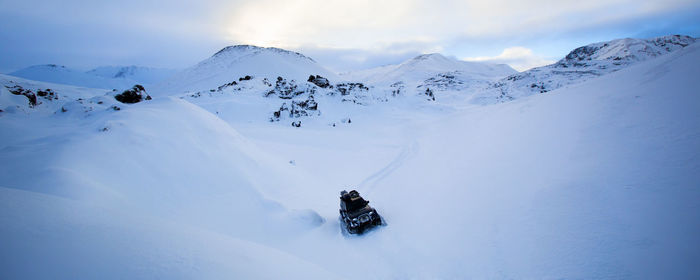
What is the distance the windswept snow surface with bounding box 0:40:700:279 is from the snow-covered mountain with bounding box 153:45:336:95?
152 feet

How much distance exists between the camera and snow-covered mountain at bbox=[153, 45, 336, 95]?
50.8m

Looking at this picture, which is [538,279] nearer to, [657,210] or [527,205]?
[527,205]

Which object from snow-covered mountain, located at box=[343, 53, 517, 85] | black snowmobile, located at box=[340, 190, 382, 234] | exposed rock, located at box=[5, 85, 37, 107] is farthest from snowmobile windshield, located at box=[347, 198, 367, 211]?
snow-covered mountain, located at box=[343, 53, 517, 85]

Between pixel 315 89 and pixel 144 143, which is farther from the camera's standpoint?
pixel 315 89

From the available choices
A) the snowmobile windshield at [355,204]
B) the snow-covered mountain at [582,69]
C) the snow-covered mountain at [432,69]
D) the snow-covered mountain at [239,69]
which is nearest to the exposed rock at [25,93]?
the snowmobile windshield at [355,204]

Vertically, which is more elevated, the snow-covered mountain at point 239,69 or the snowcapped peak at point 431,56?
the snowcapped peak at point 431,56

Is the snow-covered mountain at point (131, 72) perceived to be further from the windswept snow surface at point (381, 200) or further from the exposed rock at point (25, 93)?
the windswept snow surface at point (381, 200)

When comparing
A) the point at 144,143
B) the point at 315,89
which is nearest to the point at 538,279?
the point at 144,143

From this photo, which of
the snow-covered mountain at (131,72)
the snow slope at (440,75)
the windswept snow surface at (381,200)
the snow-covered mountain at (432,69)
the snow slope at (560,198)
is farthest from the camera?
the snow-covered mountain at (131,72)

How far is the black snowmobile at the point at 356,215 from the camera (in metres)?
6.80

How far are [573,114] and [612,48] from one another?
364ft

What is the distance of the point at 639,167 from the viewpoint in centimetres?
493

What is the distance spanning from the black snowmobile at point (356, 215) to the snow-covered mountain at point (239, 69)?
50096mm

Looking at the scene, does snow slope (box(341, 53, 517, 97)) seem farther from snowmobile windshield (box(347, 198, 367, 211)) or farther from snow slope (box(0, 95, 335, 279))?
snow slope (box(0, 95, 335, 279))
